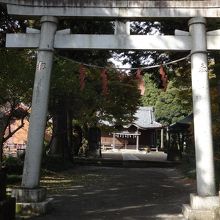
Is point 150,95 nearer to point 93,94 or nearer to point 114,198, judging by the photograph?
point 93,94

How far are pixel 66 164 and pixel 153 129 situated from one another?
35.1m

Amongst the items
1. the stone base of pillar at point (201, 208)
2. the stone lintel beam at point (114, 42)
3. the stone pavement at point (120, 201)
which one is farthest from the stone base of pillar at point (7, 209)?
the stone lintel beam at point (114, 42)

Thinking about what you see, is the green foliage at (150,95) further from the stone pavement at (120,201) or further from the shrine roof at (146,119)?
the stone pavement at (120,201)

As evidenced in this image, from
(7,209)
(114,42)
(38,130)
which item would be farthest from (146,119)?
(7,209)

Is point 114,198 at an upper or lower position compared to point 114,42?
lower

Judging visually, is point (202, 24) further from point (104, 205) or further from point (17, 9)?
point (104, 205)

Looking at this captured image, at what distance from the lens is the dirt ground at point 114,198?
10.5 metres

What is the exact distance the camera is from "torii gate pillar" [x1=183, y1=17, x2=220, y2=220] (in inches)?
389

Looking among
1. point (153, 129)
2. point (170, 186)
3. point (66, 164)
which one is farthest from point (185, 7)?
point (153, 129)

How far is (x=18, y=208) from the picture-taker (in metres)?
10.2

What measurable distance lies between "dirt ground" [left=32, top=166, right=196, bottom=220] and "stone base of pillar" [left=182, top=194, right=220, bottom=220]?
18.1 inches

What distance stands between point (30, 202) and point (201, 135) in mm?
4542

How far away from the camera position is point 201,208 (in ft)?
32.4

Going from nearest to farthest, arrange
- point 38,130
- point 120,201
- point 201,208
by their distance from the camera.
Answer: point 201,208 → point 38,130 → point 120,201
